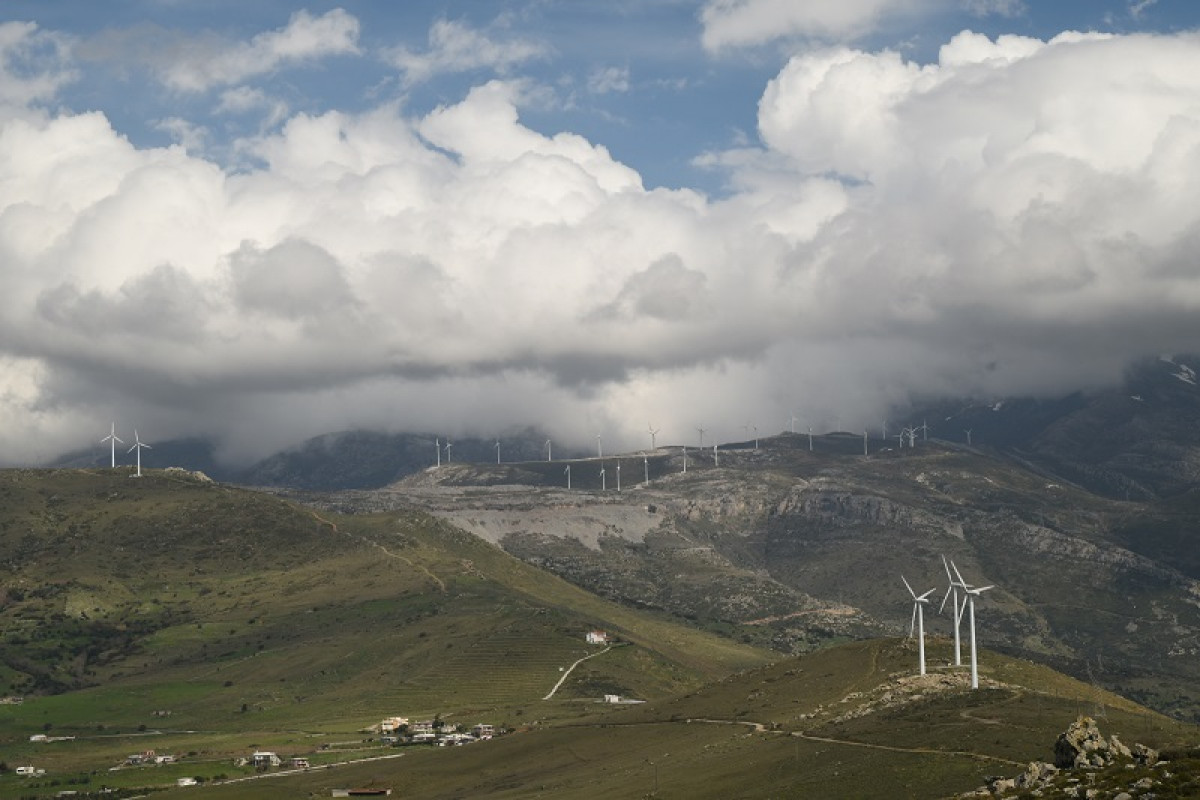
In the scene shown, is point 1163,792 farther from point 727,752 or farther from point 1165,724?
point 727,752

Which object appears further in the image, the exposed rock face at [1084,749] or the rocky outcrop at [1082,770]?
the exposed rock face at [1084,749]

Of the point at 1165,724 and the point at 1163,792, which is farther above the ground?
the point at 1163,792

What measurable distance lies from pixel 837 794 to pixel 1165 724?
147ft

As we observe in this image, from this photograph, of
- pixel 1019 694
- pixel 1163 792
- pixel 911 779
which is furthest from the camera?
pixel 1019 694

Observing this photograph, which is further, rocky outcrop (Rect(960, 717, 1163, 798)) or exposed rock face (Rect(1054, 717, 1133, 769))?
exposed rock face (Rect(1054, 717, 1133, 769))

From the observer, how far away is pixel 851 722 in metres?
199

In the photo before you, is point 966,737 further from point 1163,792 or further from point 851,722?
point 1163,792

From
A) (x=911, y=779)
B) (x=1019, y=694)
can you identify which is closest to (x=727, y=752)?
(x=1019, y=694)

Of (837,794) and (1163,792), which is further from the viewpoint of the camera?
(837,794)

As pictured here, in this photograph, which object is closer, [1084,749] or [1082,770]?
[1082,770]

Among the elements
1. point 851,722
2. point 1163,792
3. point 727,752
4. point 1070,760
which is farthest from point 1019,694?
point 1163,792

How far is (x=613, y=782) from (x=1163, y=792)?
115506 millimetres

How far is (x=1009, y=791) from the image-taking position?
106 meters

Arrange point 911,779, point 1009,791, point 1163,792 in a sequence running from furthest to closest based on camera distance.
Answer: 1. point 911,779
2. point 1009,791
3. point 1163,792
